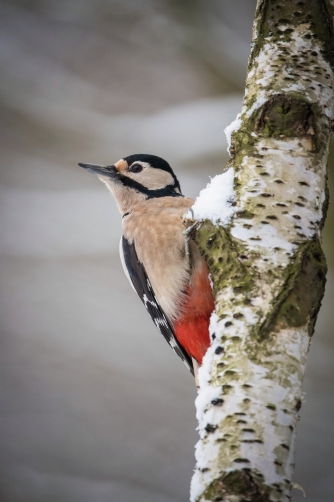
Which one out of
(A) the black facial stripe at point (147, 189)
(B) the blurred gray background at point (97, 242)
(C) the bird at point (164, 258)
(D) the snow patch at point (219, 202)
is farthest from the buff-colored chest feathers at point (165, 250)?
(B) the blurred gray background at point (97, 242)

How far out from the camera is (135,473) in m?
3.85

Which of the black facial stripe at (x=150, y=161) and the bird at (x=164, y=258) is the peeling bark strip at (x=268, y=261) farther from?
the black facial stripe at (x=150, y=161)

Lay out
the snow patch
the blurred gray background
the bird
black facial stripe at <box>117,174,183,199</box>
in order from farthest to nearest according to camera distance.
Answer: the blurred gray background, black facial stripe at <box>117,174,183,199</box>, the bird, the snow patch

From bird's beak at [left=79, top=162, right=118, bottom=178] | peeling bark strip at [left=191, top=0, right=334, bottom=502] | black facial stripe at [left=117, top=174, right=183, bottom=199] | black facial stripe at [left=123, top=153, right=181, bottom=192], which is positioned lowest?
peeling bark strip at [left=191, top=0, right=334, bottom=502]

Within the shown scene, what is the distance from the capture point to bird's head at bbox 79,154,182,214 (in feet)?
9.31

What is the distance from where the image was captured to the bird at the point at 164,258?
2254 millimetres

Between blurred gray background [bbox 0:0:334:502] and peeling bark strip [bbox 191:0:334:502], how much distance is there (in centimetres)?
217

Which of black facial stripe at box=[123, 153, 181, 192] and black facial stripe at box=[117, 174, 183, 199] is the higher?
black facial stripe at box=[123, 153, 181, 192]

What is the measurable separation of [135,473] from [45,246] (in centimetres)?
175

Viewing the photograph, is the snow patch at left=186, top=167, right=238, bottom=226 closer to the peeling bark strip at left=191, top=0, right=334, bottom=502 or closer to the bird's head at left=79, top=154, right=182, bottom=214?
the peeling bark strip at left=191, top=0, right=334, bottom=502

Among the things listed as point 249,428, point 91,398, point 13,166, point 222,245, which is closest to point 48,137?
point 13,166

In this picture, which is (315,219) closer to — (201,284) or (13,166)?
(201,284)

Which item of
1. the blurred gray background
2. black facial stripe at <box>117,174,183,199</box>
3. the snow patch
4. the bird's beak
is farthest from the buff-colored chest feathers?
the blurred gray background

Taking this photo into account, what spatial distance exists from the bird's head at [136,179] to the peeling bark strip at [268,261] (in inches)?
44.7
